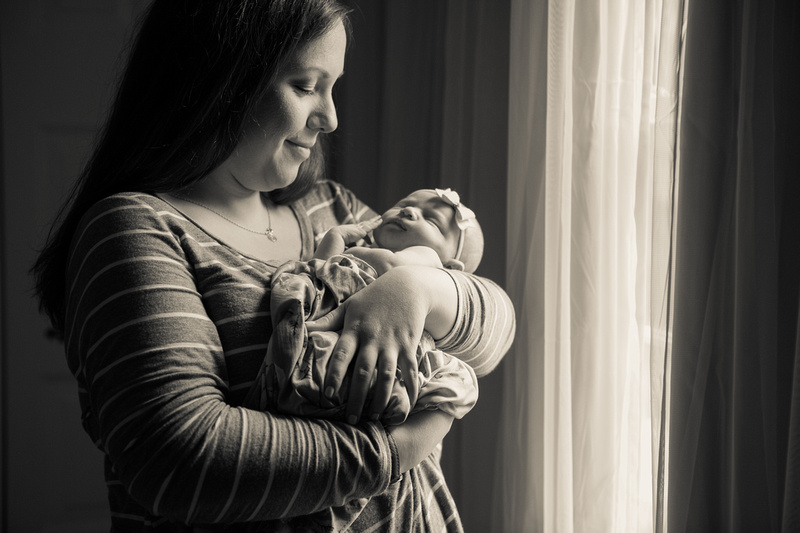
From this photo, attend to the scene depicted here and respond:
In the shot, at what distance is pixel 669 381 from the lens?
1.21m

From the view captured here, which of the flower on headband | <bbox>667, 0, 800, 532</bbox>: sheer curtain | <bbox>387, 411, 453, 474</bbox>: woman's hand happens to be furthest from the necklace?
<bbox>667, 0, 800, 532</bbox>: sheer curtain

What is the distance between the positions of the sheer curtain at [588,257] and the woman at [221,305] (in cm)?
28

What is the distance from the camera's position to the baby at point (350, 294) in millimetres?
968

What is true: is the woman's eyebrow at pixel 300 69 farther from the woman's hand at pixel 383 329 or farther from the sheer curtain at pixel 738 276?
the sheer curtain at pixel 738 276

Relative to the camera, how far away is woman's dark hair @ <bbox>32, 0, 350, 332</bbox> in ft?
3.59

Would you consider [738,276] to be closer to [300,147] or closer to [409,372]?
[409,372]

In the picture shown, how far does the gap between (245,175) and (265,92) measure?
0.53 ft

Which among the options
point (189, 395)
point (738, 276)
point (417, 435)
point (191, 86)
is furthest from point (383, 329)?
→ point (738, 276)

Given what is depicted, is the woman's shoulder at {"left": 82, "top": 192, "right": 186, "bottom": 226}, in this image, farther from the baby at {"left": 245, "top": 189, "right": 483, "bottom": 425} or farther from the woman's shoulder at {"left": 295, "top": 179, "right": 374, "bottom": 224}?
the woman's shoulder at {"left": 295, "top": 179, "right": 374, "bottom": 224}

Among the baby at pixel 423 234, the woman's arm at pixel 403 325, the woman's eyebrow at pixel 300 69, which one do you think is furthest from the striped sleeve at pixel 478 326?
the woman's eyebrow at pixel 300 69

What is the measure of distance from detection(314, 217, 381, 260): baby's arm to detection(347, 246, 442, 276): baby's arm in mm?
27

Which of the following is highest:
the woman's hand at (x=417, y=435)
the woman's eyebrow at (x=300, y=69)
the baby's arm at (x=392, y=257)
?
the woman's eyebrow at (x=300, y=69)

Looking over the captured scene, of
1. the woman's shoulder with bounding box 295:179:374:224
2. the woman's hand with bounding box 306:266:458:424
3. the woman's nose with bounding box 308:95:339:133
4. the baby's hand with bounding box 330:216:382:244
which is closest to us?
the woman's hand with bounding box 306:266:458:424

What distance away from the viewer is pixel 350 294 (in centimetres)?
113
